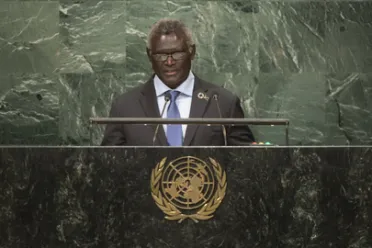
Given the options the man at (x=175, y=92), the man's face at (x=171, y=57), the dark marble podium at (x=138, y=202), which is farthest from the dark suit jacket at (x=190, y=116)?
the dark marble podium at (x=138, y=202)

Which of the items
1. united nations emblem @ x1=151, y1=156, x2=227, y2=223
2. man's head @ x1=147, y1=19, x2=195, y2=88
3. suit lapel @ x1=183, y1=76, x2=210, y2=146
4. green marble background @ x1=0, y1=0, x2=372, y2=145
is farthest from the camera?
green marble background @ x1=0, y1=0, x2=372, y2=145

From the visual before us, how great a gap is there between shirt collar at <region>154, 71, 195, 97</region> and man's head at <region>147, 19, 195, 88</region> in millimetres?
25

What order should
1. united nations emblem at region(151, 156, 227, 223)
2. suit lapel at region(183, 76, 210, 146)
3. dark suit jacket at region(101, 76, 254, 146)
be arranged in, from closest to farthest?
united nations emblem at region(151, 156, 227, 223), dark suit jacket at region(101, 76, 254, 146), suit lapel at region(183, 76, 210, 146)

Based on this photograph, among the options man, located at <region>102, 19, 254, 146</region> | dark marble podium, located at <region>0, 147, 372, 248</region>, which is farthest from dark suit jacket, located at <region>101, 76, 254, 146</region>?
dark marble podium, located at <region>0, 147, 372, 248</region>

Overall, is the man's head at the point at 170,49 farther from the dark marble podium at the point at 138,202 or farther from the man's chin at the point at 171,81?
the dark marble podium at the point at 138,202

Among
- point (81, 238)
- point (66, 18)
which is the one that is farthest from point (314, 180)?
point (66, 18)

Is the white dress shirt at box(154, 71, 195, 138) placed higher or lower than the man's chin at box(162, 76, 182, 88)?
lower

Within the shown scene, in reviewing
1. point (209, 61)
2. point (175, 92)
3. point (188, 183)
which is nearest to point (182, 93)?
point (175, 92)

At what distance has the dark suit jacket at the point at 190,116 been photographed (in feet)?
14.2

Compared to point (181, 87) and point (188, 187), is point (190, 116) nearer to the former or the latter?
point (181, 87)

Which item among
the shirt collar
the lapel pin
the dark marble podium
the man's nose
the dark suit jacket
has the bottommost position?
the dark marble podium

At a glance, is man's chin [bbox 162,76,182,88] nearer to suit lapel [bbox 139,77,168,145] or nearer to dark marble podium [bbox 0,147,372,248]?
suit lapel [bbox 139,77,168,145]

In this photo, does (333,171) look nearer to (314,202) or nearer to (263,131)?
(314,202)

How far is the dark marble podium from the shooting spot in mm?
3590
